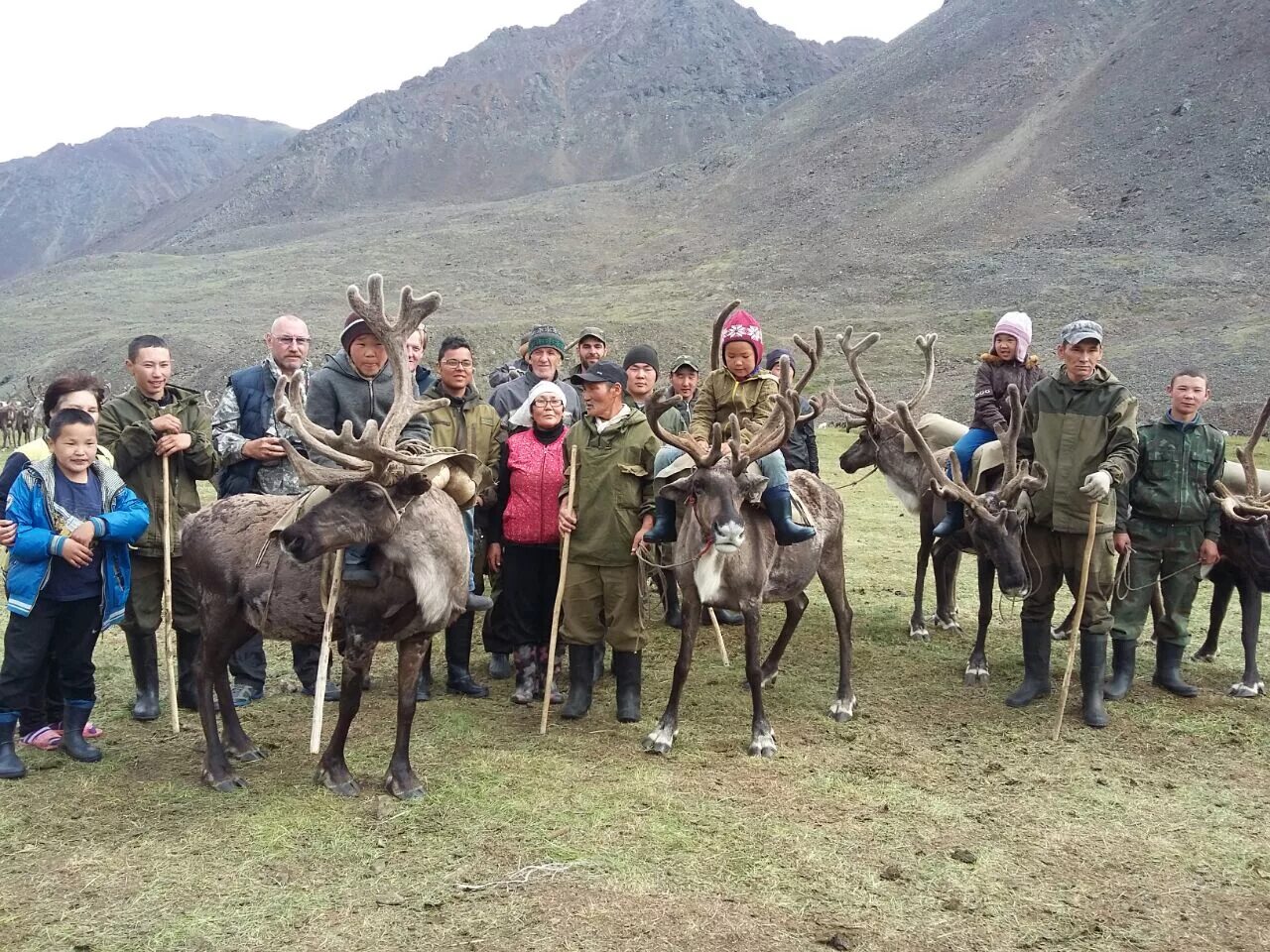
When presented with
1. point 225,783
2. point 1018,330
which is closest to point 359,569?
point 225,783

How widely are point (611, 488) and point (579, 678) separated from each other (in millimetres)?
1415

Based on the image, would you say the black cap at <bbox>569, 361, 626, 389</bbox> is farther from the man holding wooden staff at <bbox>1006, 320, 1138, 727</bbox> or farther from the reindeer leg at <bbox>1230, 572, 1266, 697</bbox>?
the reindeer leg at <bbox>1230, 572, 1266, 697</bbox>

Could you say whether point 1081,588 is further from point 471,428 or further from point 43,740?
point 43,740

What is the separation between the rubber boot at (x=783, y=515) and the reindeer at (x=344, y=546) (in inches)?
79.9

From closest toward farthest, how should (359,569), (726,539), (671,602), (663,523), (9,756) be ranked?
(359,569), (9,756), (726,539), (663,523), (671,602)

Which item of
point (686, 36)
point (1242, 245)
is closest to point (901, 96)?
point (1242, 245)

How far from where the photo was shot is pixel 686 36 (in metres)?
129

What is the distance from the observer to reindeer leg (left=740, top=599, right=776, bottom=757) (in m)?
6.59

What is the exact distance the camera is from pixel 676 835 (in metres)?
5.36

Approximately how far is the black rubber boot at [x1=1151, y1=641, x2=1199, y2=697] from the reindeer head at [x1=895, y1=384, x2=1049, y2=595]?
1531mm

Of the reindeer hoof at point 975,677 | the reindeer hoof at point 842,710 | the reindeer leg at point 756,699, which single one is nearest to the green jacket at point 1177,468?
the reindeer hoof at point 975,677

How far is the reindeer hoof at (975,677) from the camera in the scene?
323 inches

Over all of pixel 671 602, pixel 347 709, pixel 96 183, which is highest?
pixel 96 183

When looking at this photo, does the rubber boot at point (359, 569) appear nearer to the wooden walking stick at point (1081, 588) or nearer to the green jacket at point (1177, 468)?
the wooden walking stick at point (1081, 588)
